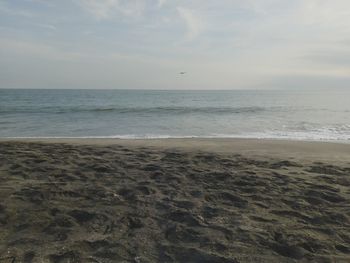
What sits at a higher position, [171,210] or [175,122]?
[171,210]

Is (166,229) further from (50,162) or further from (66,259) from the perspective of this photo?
(50,162)

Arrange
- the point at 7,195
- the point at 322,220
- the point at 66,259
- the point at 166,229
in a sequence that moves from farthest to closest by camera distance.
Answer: the point at 7,195 → the point at 322,220 → the point at 166,229 → the point at 66,259

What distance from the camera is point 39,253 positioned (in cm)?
327

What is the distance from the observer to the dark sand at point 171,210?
3.37 meters

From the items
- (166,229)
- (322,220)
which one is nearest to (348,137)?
(322,220)

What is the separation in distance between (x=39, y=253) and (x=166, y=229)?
4.17 ft

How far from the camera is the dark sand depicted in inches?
133

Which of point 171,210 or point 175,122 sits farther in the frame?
point 175,122

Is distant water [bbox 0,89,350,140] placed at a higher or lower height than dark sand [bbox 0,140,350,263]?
lower

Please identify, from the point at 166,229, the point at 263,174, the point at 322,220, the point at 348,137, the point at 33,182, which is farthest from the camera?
the point at 348,137

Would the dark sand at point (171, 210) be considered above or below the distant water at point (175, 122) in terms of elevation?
above

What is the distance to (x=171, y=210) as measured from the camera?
443 cm

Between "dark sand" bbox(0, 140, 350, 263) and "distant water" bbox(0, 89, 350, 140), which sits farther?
"distant water" bbox(0, 89, 350, 140)

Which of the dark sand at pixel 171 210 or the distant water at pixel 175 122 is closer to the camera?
the dark sand at pixel 171 210
